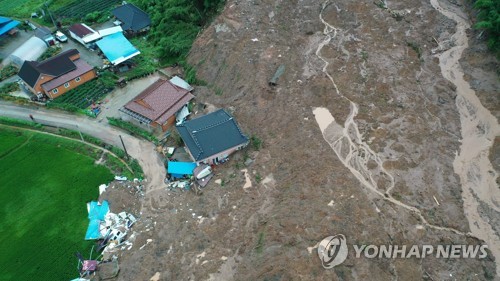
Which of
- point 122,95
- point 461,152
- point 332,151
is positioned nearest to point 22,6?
point 122,95

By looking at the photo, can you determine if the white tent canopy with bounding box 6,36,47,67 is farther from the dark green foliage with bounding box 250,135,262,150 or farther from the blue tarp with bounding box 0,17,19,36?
the dark green foliage with bounding box 250,135,262,150

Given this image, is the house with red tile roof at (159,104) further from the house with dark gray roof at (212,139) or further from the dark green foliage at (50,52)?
the dark green foliage at (50,52)

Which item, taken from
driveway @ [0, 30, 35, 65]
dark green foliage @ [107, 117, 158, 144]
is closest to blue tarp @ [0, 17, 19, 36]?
driveway @ [0, 30, 35, 65]

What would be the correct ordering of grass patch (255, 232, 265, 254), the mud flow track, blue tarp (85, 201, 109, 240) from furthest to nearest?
the mud flow track
blue tarp (85, 201, 109, 240)
grass patch (255, 232, 265, 254)

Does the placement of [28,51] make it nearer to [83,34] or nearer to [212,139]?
[83,34]

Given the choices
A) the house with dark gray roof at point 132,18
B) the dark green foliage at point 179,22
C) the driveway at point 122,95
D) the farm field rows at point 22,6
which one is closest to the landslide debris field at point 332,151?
the dark green foliage at point 179,22

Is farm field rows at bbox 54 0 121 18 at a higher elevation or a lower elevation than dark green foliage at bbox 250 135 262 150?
higher

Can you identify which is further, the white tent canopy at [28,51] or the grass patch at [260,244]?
the white tent canopy at [28,51]
